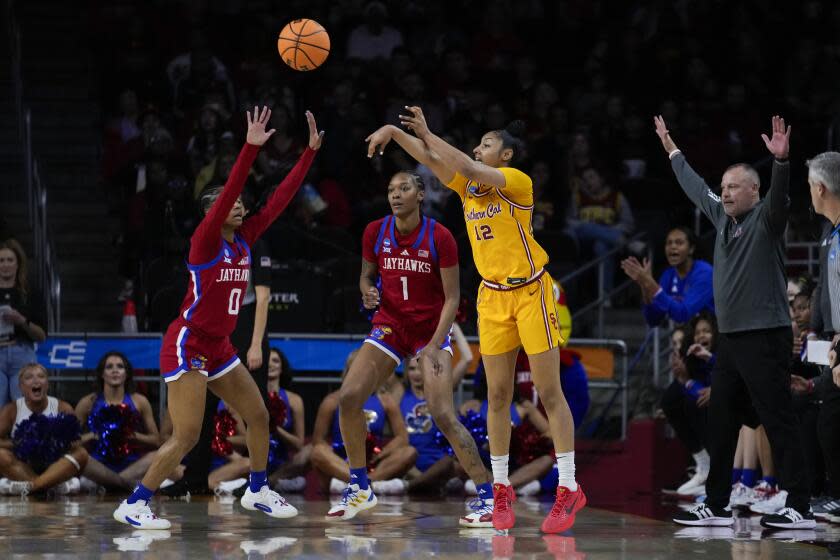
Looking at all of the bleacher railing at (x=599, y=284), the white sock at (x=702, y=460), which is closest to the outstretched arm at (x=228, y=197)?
the white sock at (x=702, y=460)

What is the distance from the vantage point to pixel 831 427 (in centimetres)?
845

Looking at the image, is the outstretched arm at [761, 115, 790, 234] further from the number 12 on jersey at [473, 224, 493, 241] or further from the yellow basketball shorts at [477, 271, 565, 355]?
the number 12 on jersey at [473, 224, 493, 241]

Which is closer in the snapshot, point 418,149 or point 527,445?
point 418,149

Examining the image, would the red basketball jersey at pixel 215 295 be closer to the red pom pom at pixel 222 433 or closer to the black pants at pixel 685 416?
the red pom pom at pixel 222 433

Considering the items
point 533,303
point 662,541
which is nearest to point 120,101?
point 533,303

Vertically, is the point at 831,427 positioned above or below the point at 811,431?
above

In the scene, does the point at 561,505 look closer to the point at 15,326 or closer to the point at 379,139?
the point at 379,139

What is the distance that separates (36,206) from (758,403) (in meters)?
8.86

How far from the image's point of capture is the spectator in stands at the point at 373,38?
17.5m

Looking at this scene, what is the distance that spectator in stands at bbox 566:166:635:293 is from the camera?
1524cm

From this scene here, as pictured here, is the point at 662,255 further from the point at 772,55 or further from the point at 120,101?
the point at 120,101

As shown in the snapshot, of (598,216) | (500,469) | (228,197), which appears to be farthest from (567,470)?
(598,216)

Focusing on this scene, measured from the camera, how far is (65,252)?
16.1m

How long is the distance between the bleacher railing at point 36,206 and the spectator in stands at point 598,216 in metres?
5.66
